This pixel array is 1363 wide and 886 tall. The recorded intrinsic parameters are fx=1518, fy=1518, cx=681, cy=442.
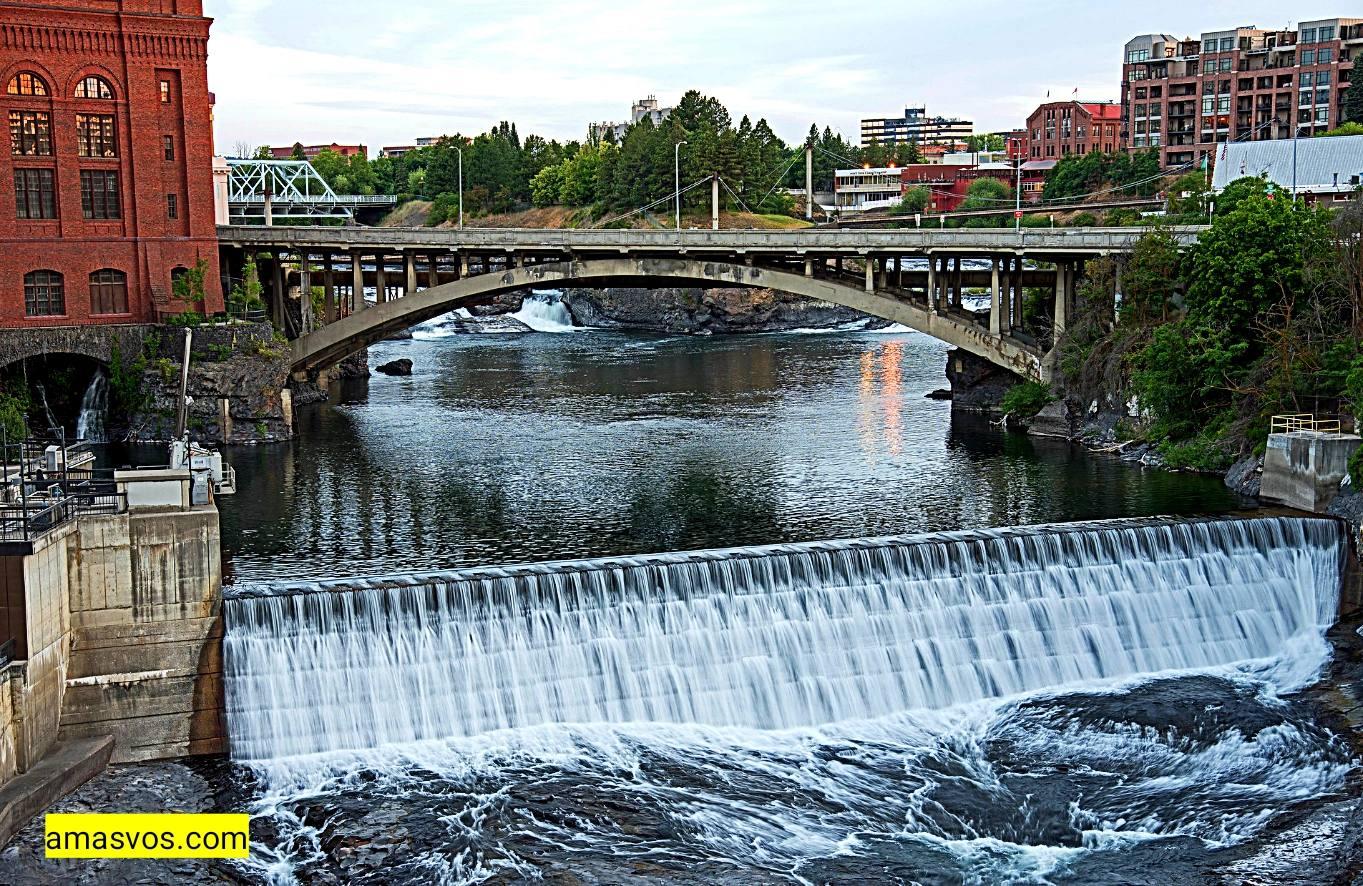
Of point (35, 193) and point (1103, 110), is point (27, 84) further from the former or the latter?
point (1103, 110)

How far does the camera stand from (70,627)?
28.6 meters

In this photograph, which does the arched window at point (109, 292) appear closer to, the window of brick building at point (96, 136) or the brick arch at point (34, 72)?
the window of brick building at point (96, 136)

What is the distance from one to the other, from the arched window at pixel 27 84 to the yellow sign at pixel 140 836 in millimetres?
38306

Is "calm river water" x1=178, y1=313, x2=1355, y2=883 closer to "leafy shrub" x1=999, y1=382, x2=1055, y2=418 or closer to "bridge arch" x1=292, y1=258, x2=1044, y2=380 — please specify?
"leafy shrub" x1=999, y1=382, x2=1055, y2=418

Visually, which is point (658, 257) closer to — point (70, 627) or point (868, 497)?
point (868, 497)

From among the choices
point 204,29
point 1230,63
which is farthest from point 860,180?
point 204,29

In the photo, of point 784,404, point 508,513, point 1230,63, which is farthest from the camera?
point 1230,63

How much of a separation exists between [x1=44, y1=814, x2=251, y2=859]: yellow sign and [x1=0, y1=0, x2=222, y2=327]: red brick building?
122ft

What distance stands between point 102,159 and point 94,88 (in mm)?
2573

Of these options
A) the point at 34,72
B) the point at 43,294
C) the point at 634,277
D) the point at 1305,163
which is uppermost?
the point at 34,72

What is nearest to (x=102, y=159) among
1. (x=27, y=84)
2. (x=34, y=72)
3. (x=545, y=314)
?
(x=27, y=84)

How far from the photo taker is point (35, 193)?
180 ft

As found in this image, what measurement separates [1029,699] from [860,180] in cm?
14293

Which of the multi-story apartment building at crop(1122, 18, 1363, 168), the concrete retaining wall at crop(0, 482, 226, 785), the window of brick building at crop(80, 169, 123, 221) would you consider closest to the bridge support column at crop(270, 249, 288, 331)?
the window of brick building at crop(80, 169, 123, 221)
